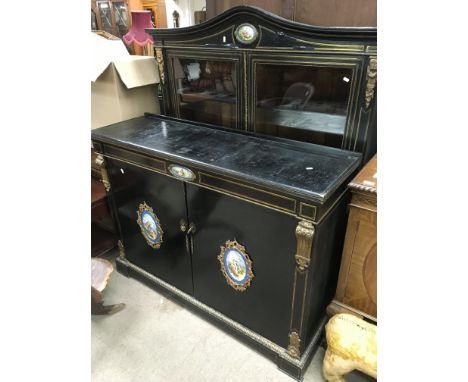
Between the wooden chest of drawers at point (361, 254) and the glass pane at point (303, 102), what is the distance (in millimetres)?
238

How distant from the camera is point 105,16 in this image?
400 cm

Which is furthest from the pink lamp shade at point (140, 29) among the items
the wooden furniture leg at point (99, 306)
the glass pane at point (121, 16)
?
the glass pane at point (121, 16)

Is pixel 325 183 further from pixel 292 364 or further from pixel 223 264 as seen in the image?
pixel 292 364

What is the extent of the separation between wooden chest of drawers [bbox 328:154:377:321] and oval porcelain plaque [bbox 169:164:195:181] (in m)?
0.60

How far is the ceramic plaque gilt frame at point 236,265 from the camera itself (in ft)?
4.17

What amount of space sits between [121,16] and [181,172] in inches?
138

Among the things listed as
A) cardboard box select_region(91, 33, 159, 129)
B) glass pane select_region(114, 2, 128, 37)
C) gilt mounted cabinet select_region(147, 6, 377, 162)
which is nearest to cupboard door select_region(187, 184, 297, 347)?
gilt mounted cabinet select_region(147, 6, 377, 162)

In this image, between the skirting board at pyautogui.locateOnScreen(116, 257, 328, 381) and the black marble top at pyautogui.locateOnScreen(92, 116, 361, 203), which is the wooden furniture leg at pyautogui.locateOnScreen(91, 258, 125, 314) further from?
the black marble top at pyautogui.locateOnScreen(92, 116, 361, 203)

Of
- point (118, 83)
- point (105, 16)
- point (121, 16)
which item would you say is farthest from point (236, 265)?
point (105, 16)

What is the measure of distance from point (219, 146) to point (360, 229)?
0.66 m

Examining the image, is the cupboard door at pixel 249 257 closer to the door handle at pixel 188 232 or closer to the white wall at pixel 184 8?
the door handle at pixel 188 232

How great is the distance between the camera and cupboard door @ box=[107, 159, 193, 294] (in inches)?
56.7

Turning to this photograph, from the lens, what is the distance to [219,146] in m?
1.34
